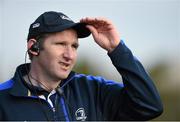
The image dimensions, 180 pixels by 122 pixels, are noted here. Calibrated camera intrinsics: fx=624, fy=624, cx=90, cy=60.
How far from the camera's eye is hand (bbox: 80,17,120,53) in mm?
4953

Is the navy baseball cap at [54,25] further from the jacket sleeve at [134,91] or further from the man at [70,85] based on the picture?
the jacket sleeve at [134,91]

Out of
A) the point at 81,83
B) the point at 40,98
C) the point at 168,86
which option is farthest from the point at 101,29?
the point at 168,86

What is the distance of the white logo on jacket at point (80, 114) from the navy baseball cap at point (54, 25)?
620 millimetres

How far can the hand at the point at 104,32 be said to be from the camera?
4.95m

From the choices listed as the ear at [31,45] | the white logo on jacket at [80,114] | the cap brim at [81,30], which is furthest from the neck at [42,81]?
the cap brim at [81,30]

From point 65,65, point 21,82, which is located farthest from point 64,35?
point 21,82

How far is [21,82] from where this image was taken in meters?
4.87

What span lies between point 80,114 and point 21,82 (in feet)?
1.72

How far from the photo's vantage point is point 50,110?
478cm

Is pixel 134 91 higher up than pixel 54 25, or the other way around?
pixel 54 25

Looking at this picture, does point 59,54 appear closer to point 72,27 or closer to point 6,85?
point 72,27

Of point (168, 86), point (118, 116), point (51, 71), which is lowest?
point (168, 86)

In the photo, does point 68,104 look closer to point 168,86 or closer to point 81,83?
point 81,83

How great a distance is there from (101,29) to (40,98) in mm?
772
